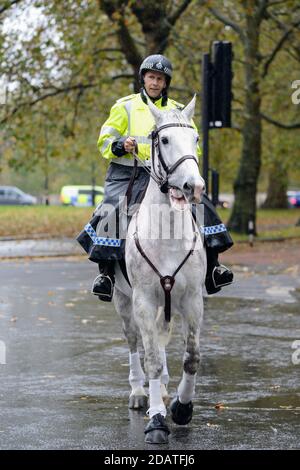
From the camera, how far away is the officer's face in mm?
8633

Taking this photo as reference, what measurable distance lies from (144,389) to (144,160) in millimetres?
1993

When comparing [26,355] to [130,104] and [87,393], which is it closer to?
[87,393]

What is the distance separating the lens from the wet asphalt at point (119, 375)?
25.7ft

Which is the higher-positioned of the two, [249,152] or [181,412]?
[249,152]

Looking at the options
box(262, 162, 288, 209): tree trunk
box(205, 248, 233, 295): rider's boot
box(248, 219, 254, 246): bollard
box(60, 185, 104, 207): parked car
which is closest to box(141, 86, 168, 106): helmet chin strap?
box(205, 248, 233, 295): rider's boot

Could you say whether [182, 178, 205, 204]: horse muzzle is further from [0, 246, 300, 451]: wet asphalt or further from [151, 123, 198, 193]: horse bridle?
[0, 246, 300, 451]: wet asphalt

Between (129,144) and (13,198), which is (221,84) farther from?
(13,198)

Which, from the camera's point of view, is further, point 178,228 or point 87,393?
point 87,393

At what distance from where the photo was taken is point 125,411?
8.80m

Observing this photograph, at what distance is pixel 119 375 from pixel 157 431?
2.90 metres

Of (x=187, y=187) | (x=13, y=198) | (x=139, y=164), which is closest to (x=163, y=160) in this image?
(x=187, y=187)

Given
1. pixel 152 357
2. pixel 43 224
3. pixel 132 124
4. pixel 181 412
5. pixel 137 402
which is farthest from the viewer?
pixel 43 224

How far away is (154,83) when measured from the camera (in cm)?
864

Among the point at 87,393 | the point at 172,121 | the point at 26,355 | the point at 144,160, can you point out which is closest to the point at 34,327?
the point at 26,355
